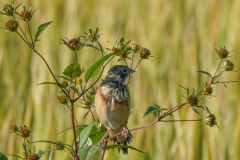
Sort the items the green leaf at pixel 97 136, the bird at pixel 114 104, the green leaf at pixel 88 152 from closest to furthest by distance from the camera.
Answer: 1. the green leaf at pixel 88 152
2. the green leaf at pixel 97 136
3. the bird at pixel 114 104

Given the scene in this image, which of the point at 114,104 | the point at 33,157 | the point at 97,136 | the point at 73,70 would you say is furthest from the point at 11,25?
the point at 114,104

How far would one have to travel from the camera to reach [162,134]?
3.32 m

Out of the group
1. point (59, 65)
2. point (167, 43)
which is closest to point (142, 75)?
point (167, 43)

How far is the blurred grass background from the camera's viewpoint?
321cm

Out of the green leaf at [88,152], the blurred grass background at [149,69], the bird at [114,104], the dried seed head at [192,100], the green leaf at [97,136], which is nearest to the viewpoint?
the green leaf at [88,152]

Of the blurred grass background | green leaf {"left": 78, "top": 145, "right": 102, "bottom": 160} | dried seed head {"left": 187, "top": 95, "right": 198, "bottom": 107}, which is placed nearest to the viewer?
green leaf {"left": 78, "top": 145, "right": 102, "bottom": 160}

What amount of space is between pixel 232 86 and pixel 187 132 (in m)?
0.41

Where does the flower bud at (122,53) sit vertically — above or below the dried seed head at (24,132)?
above

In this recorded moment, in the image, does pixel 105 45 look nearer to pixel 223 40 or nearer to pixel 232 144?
pixel 223 40

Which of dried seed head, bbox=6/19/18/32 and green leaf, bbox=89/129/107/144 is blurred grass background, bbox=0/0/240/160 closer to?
green leaf, bbox=89/129/107/144

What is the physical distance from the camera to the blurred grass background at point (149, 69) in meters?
3.21

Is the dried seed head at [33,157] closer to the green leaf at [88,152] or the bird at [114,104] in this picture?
the green leaf at [88,152]

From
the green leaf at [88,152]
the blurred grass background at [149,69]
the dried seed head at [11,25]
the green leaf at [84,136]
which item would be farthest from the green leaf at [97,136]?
the blurred grass background at [149,69]

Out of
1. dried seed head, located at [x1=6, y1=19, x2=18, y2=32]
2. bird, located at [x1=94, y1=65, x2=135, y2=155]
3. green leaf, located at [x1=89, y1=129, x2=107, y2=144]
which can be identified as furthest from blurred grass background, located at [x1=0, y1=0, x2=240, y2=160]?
dried seed head, located at [x1=6, y1=19, x2=18, y2=32]
